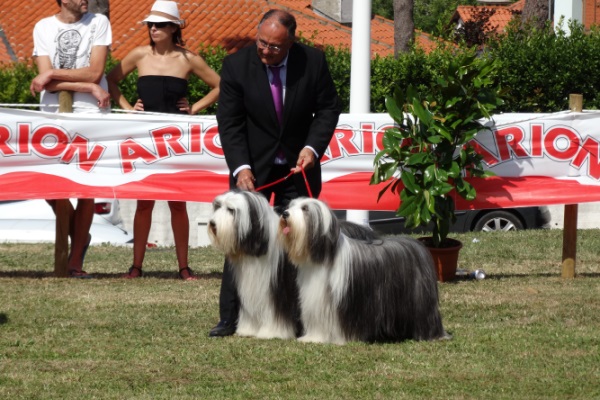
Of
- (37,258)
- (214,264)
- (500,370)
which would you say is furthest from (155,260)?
(500,370)

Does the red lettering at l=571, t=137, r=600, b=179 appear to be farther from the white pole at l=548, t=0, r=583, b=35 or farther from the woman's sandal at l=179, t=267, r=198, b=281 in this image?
the white pole at l=548, t=0, r=583, b=35

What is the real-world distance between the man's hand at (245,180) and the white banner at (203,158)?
2854mm

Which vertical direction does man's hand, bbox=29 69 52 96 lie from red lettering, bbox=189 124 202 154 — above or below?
above

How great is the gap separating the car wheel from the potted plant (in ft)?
22.8

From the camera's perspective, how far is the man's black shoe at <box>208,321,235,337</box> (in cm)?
756

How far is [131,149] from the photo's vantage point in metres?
10.5

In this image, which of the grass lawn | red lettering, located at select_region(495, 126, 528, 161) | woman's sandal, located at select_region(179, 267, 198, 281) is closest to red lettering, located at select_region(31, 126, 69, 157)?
the grass lawn

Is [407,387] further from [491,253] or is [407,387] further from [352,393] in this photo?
[491,253]

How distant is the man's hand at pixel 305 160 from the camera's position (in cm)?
750

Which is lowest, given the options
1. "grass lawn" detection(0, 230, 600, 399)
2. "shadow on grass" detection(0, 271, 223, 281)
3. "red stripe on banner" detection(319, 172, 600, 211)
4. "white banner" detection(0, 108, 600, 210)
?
"shadow on grass" detection(0, 271, 223, 281)

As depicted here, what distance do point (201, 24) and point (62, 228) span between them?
963 inches

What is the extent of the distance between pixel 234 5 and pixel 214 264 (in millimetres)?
24133

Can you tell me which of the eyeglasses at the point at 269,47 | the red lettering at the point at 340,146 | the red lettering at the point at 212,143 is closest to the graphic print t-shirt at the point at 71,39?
the red lettering at the point at 212,143

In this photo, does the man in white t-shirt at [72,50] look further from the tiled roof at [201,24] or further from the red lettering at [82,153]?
the tiled roof at [201,24]
